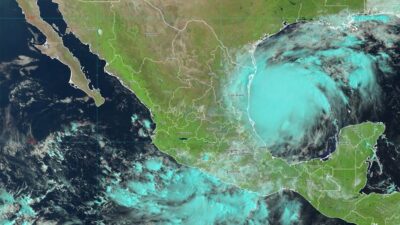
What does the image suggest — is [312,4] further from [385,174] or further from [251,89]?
[385,174]

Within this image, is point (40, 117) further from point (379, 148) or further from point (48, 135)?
point (379, 148)

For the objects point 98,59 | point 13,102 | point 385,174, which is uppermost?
point 98,59

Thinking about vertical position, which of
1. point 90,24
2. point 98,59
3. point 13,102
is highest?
point 90,24

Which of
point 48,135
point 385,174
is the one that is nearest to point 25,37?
point 48,135

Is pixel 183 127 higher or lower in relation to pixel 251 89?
lower

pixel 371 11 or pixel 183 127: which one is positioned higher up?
pixel 371 11

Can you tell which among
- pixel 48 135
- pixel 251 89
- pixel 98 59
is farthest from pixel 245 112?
pixel 48 135
